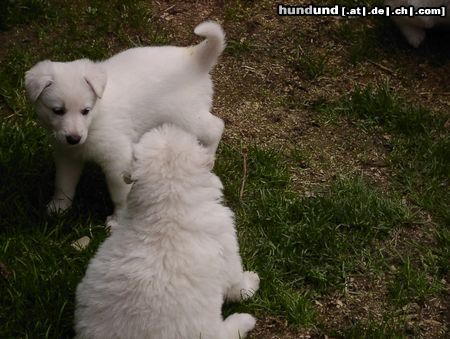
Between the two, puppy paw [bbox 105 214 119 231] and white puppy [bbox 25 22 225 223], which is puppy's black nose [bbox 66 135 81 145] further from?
puppy paw [bbox 105 214 119 231]

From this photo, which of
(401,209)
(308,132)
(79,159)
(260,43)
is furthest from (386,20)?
(79,159)

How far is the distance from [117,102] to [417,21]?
2.78 m

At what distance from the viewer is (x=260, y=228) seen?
4.14 meters

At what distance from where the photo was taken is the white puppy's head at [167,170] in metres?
2.87

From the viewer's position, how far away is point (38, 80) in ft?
11.9

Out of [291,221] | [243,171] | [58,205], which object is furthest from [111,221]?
[291,221]

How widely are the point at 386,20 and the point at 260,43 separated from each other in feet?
3.66

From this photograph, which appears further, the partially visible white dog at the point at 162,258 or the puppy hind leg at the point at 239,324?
the puppy hind leg at the point at 239,324

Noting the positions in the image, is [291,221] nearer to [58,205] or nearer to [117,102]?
[117,102]

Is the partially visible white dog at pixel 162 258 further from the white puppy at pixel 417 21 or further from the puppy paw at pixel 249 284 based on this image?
the white puppy at pixel 417 21

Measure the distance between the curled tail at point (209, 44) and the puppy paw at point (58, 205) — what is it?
1131 mm

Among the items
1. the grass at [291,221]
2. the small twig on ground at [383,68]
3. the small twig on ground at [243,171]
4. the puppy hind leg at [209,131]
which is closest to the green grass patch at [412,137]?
the grass at [291,221]

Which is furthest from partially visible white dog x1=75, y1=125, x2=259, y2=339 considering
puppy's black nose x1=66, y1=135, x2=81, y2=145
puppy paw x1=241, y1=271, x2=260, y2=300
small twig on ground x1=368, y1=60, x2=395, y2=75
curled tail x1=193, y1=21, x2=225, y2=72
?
small twig on ground x1=368, y1=60, x2=395, y2=75

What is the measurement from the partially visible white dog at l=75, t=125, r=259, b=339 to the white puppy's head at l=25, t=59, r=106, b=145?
83 cm
